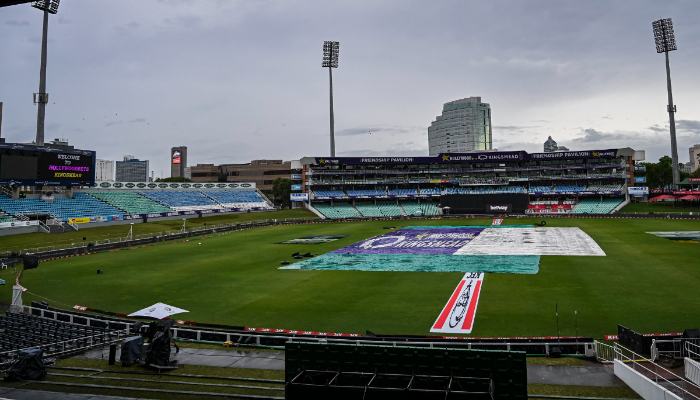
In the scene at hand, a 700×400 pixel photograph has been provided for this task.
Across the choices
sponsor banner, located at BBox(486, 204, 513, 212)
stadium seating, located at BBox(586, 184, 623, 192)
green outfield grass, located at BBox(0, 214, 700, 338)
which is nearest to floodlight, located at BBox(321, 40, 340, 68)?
sponsor banner, located at BBox(486, 204, 513, 212)

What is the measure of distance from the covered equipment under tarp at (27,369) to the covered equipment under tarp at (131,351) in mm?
2104

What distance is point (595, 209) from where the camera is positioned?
95.1 metres

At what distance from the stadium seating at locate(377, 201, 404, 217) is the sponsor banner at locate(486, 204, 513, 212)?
2016 centimetres

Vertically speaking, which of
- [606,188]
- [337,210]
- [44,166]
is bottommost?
[337,210]

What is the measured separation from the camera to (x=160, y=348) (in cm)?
1355

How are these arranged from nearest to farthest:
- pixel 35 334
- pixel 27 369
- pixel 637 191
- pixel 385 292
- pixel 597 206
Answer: pixel 27 369
pixel 35 334
pixel 385 292
pixel 597 206
pixel 637 191

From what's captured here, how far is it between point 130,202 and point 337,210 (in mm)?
46004

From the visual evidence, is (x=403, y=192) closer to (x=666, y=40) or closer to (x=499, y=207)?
(x=499, y=207)

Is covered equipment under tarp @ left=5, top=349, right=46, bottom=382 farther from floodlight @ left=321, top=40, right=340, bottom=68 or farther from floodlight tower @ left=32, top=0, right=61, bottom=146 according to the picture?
floodlight @ left=321, top=40, right=340, bottom=68

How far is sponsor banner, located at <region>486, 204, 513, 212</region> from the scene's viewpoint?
96.9 meters

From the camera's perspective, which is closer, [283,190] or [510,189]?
[510,189]

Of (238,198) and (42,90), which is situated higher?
(42,90)

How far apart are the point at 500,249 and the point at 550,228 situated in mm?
24394

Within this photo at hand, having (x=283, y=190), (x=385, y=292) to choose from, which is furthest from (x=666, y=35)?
(x=283, y=190)
